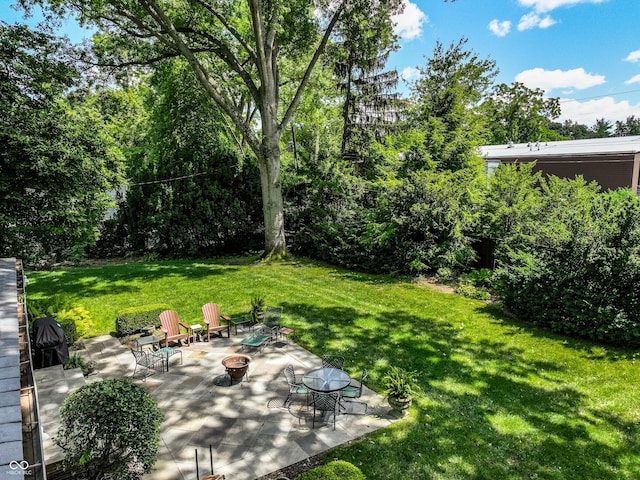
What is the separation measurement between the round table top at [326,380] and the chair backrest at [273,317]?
325 centimetres

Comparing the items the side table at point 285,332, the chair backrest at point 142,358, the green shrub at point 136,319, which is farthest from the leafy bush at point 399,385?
the green shrub at point 136,319

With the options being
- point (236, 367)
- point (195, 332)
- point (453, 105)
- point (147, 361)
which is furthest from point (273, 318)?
point (453, 105)

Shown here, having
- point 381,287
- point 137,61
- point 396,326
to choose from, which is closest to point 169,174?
point 137,61

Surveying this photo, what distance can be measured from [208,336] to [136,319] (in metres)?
2.11

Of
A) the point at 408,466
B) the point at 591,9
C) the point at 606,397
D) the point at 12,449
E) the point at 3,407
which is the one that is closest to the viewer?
the point at 12,449

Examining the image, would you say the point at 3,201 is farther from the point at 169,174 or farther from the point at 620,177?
the point at 620,177

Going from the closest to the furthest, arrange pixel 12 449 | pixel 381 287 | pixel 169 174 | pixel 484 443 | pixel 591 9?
pixel 12 449 → pixel 484 443 → pixel 381 287 → pixel 591 9 → pixel 169 174

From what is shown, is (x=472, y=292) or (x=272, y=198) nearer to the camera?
(x=472, y=292)

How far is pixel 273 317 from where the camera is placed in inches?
416

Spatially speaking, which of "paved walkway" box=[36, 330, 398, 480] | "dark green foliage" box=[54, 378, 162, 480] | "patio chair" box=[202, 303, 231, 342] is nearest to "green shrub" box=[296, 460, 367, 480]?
"paved walkway" box=[36, 330, 398, 480]

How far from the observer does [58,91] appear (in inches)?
447

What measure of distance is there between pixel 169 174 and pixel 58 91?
28.9ft

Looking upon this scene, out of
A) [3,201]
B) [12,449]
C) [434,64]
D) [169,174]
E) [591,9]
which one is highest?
[591,9]

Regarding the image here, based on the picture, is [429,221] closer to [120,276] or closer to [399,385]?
[399,385]
